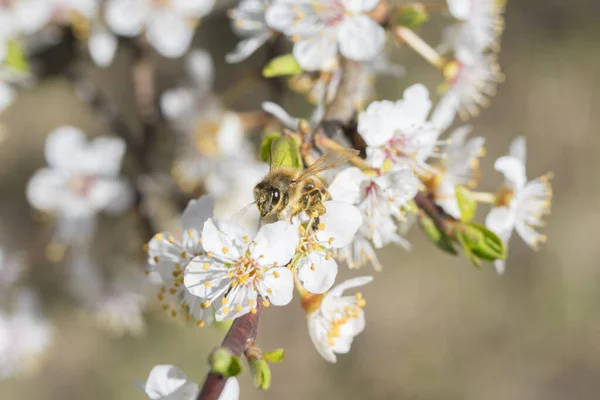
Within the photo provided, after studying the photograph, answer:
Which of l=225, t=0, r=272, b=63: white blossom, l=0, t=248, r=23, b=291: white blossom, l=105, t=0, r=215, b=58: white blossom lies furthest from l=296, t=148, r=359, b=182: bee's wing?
l=0, t=248, r=23, b=291: white blossom

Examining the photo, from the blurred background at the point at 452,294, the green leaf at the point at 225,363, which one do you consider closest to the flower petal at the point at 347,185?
the green leaf at the point at 225,363

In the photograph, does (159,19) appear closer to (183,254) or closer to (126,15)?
(126,15)

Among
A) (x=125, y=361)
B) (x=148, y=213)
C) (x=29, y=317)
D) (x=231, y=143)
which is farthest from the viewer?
(x=125, y=361)

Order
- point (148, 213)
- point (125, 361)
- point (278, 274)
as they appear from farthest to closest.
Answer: point (125, 361) → point (148, 213) → point (278, 274)

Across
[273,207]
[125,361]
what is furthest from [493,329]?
[273,207]

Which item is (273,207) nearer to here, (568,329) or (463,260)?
(463,260)

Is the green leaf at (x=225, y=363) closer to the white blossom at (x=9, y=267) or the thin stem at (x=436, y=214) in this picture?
the thin stem at (x=436, y=214)
